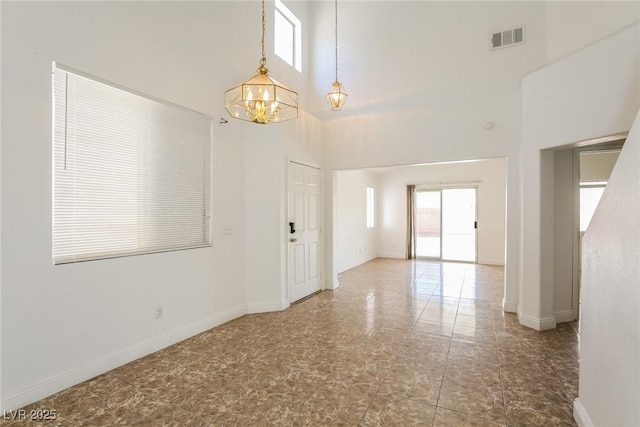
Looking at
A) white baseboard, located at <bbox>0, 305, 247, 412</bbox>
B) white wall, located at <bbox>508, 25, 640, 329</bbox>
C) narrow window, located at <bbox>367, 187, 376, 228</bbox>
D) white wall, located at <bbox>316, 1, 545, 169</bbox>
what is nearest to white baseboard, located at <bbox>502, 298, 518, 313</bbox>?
white wall, located at <bbox>508, 25, 640, 329</bbox>

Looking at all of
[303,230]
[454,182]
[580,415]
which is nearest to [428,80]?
[303,230]

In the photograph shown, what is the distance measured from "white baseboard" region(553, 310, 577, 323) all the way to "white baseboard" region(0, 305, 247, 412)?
4.39 metres

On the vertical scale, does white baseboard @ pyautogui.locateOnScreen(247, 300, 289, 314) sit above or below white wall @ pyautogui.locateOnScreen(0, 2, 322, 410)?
below

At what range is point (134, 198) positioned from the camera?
9.81ft

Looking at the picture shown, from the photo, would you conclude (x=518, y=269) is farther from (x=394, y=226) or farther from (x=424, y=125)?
(x=394, y=226)

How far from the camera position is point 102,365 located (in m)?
2.68

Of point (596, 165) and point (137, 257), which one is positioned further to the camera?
point (596, 165)

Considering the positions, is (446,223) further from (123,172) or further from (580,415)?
(123,172)

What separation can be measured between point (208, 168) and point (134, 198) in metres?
0.97

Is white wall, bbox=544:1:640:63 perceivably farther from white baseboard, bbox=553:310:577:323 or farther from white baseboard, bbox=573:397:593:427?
white baseboard, bbox=573:397:593:427

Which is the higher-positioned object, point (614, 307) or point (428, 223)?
point (428, 223)

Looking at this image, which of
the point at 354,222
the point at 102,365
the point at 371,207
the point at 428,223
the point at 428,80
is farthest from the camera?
the point at 371,207

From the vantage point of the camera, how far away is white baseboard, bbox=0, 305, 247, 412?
7.23ft

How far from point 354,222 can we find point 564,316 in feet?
16.3
